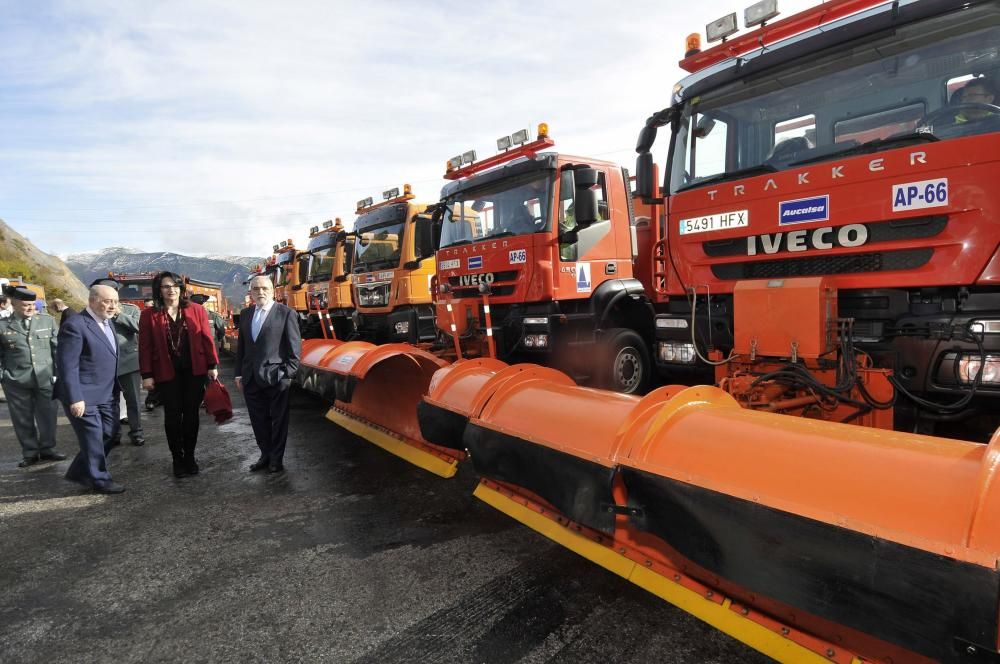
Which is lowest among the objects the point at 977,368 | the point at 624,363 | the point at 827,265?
the point at 624,363

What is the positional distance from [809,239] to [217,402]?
15.1 feet

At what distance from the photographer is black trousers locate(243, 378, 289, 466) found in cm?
477

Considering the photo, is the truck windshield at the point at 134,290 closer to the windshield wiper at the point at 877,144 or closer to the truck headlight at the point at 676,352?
the truck headlight at the point at 676,352

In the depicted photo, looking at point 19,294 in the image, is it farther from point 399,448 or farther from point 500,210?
point 500,210

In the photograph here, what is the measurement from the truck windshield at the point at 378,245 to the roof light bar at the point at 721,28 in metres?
6.12

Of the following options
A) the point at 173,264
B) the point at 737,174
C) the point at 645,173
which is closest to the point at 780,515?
the point at 737,174

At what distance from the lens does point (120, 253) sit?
83.0m

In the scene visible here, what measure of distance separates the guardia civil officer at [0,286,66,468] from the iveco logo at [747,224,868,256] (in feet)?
21.0

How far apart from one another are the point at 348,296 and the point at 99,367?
23.2ft

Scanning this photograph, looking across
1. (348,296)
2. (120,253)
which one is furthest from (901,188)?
(120,253)

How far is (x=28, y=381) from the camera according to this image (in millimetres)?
5383

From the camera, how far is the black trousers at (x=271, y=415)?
15.7ft

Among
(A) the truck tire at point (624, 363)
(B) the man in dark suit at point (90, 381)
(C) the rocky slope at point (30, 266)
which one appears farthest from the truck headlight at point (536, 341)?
(C) the rocky slope at point (30, 266)

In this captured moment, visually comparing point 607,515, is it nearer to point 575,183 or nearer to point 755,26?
point 755,26
